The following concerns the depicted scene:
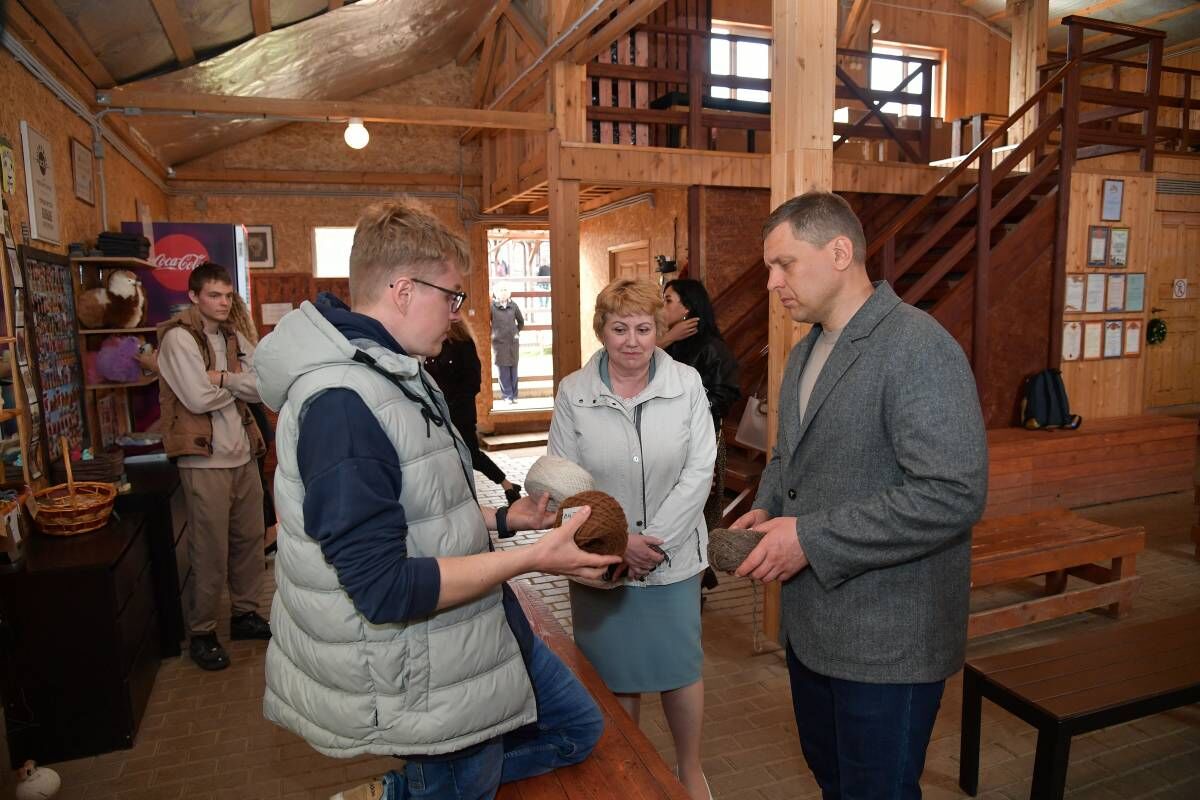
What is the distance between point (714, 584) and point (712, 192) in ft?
14.9

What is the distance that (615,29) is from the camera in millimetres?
5848

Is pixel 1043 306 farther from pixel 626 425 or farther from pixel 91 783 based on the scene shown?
pixel 91 783

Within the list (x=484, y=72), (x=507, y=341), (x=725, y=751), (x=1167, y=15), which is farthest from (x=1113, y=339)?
(x=507, y=341)

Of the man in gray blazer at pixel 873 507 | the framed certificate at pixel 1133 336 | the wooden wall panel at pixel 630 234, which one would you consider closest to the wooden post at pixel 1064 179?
the framed certificate at pixel 1133 336

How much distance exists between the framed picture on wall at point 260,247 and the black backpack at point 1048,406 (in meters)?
8.20

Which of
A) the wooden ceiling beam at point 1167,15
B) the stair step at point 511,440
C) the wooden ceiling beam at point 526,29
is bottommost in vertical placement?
the stair step at point 511,440

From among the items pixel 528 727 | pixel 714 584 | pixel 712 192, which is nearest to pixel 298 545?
pixel 528 727

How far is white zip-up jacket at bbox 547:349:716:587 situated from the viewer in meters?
2.36

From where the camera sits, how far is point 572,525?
5.05 feet

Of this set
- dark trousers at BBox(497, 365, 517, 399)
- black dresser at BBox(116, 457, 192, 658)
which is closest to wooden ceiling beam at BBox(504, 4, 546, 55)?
dark trousers at BBox(497, 365, 517, 399)

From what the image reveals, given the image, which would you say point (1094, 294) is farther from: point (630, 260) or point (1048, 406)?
point (630, 260)

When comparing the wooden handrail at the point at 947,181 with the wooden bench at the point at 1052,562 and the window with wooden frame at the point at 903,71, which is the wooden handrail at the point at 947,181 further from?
the window with wooden frame at the point at 903,71

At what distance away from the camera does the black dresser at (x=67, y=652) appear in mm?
2846

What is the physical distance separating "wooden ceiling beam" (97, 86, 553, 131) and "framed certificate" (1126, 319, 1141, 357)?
18.7 feet
